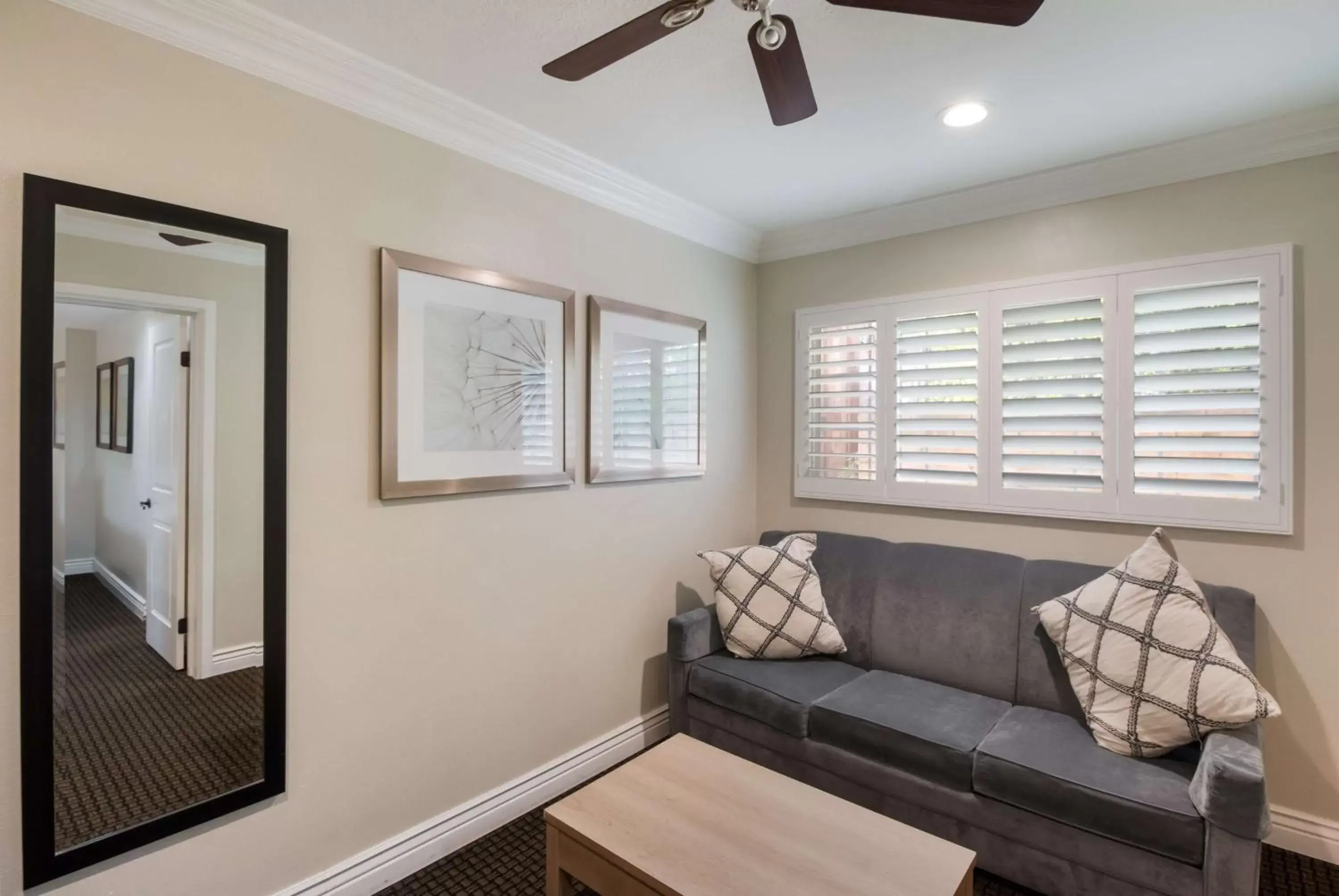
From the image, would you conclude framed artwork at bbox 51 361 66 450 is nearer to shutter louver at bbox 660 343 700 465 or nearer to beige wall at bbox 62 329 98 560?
beige wall at bbox 62 329 98 560

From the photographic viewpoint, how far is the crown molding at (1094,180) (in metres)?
2.25

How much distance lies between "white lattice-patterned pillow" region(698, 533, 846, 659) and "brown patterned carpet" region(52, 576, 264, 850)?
5.75 ft

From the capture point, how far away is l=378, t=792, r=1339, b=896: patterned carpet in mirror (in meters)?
2.05

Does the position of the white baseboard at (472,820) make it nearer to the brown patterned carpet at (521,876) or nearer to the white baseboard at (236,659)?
the brown patterned carpet at (521,876)

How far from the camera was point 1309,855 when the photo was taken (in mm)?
2227

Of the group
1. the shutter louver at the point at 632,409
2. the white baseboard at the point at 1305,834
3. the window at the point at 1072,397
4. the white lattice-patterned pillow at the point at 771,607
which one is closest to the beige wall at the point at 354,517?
the shutter louver at the point at 632,409

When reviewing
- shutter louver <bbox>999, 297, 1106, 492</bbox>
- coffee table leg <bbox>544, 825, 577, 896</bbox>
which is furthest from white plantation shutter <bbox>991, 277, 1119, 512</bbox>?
coffee table leg <bbox>544, 825, 577, 896</bbox>

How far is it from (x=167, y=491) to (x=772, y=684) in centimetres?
210

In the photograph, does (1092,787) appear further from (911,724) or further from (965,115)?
(965,115)

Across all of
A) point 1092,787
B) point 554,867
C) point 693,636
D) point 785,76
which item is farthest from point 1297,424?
point 554,867

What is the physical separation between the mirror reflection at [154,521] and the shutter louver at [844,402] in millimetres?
2543

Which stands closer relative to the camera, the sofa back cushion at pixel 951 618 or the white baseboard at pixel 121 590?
the white baseboard at pixel 121 590

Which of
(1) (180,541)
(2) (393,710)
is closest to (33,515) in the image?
(1) (180,541)

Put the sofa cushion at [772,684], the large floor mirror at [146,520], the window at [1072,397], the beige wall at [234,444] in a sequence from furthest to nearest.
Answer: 1. the sofa cushion at [772,684]
2. the window at [1072,397]
3. the beige wall at [234,444]
4. the large floor mirror at [146,520]
